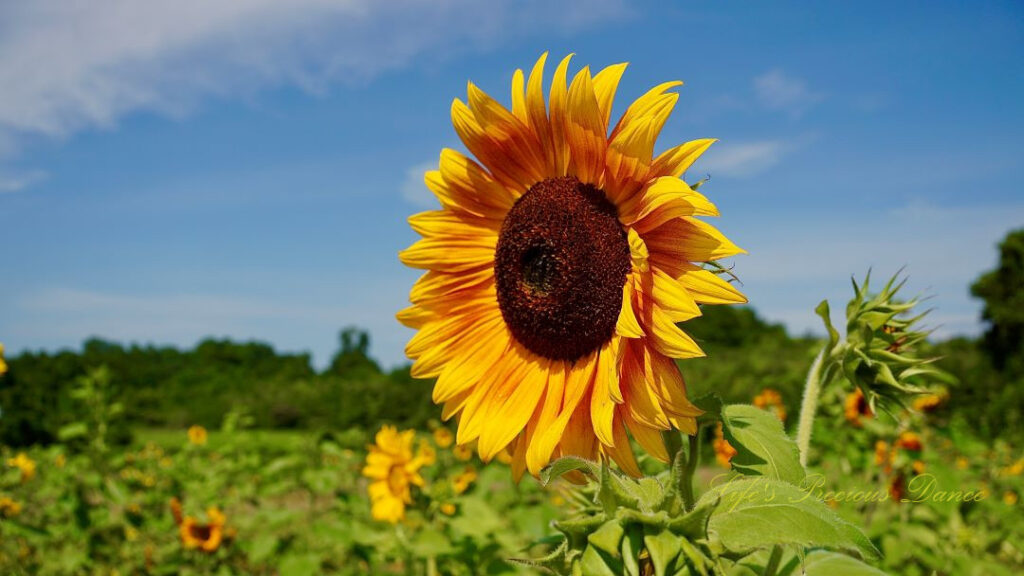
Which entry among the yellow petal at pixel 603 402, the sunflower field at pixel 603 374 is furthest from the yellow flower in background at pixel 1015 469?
the yellow petal at pixel 603 402

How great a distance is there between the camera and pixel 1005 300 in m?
27.9

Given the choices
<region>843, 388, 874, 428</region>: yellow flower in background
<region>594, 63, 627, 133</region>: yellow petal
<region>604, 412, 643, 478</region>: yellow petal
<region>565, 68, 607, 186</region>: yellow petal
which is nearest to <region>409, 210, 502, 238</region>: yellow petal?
<region>565, 68, 607, 186</region>: yellow petal

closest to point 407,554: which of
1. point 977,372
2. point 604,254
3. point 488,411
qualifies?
point 488,411

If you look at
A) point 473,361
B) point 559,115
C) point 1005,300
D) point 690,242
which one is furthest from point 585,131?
point 1005,300

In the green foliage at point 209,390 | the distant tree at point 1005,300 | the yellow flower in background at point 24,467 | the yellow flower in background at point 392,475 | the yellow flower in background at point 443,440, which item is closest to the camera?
the yellow flower in background at point 392,475

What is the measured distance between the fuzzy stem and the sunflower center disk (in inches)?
17.5

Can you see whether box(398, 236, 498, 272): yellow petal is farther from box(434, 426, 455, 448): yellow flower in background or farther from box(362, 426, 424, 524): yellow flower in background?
box(434, 426, 455, 448): yellow flower in background

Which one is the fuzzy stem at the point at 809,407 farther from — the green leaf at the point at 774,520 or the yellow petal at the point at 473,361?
the yellow petal at the point at 473,361

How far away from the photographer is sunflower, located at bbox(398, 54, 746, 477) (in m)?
1.46

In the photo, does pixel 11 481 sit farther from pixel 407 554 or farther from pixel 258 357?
pixel 258 357

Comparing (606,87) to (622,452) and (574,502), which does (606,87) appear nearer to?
(622,452)

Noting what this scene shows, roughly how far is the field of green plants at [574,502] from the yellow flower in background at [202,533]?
0.04 ft

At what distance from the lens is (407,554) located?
3.81 m

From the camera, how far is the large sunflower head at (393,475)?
4.13 meters
